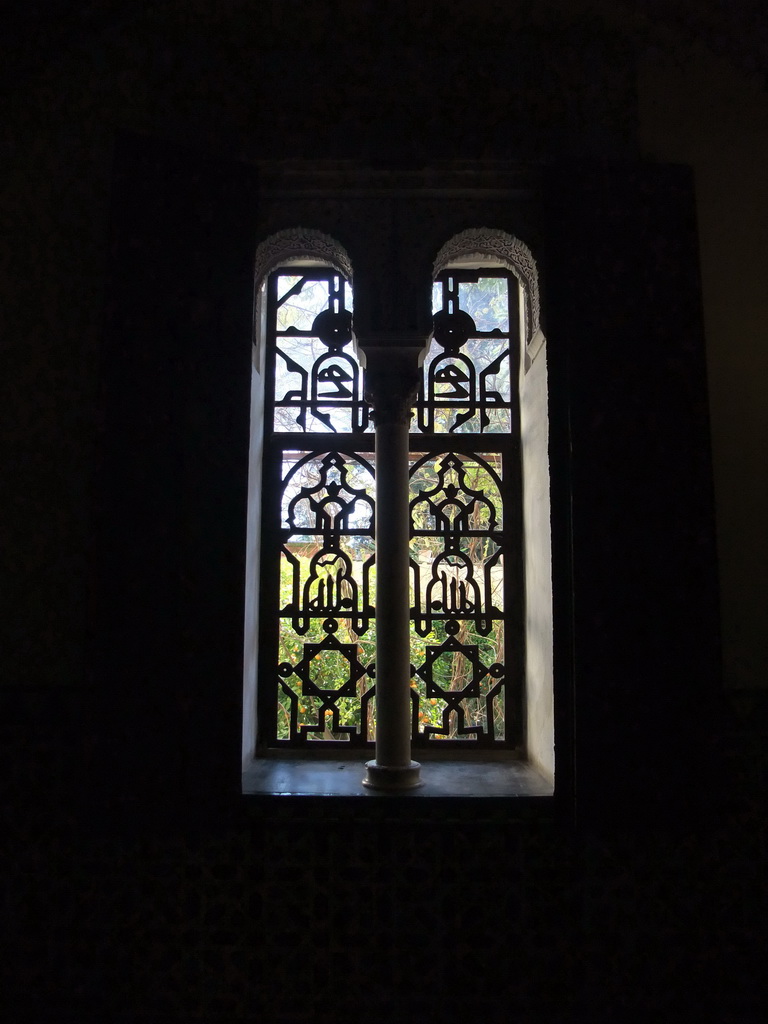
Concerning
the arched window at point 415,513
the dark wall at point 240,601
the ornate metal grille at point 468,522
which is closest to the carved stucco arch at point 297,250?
the arched window at point 415,513

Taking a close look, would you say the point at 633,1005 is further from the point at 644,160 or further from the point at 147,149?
the point at 147,149

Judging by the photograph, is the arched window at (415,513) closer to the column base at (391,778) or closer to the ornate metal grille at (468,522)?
the ornate metal grille at (468,522)

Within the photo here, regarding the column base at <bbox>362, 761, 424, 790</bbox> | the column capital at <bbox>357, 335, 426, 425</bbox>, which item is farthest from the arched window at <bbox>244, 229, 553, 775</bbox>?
the column base at <bbox>362, 761, 424, 790</bbox>

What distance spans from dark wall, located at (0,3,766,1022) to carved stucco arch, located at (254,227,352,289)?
0.20 meters

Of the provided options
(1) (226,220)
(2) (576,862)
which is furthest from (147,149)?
(2) (576,862)

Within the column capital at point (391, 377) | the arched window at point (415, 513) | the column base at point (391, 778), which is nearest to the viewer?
the column base at point (391, 778)

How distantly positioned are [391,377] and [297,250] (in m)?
0.61

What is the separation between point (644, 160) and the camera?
264 cm

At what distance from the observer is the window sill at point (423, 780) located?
2.37 meters

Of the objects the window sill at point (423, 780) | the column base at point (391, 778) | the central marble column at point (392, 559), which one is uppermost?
the central marble column at point (392, 559)

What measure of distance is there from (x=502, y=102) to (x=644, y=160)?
522 millimetres

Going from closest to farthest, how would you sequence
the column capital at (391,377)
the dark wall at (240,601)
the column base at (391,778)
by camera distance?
the dark wall at (240,601) < the column base at (391,778) < the column capital at (391,377)

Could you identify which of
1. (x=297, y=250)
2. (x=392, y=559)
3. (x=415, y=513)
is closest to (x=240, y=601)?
A: (x=392, y=559)

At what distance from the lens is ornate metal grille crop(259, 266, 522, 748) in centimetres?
298
